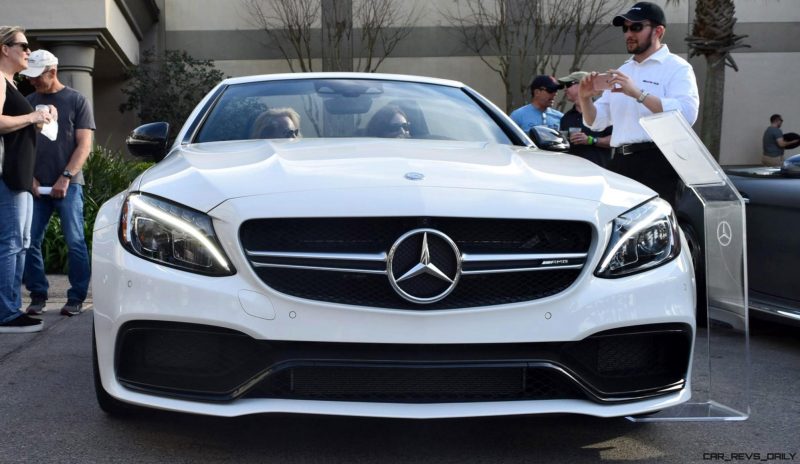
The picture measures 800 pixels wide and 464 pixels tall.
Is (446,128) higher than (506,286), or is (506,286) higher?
(446,128)

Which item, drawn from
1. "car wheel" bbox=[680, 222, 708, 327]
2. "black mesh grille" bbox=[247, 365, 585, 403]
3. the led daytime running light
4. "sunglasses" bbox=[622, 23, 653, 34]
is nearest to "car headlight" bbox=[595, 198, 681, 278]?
"black mesh grille" bbox=[247, 365, 585, 403]

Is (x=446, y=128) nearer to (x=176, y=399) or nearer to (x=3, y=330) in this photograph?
(x=176, y=399)

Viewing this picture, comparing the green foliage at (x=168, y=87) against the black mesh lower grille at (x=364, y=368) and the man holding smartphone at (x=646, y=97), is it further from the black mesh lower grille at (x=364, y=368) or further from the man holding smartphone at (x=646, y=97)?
the black mesh lower grille at (x=364, y=368)

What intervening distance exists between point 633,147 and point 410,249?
9.60ft

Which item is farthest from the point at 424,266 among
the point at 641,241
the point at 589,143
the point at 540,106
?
the point at 540,106

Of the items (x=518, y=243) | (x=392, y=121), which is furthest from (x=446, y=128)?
(x=518, y=243)

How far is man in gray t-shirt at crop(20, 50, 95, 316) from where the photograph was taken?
6.62 m

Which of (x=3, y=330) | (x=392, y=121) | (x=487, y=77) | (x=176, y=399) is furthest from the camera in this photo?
(x=487, y=77)

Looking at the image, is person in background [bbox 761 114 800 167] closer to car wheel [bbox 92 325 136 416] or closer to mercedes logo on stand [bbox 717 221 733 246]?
mercedes logo on stand [bbox 717 221 733 246]

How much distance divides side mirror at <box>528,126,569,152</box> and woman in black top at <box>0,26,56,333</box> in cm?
302

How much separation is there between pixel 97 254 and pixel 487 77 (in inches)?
825

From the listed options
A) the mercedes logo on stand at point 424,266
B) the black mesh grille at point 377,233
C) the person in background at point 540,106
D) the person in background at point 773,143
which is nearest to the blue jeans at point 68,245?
the person in background at point 540,106

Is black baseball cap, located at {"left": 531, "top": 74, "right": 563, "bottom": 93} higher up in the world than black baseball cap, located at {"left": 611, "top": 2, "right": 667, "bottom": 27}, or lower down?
lower down

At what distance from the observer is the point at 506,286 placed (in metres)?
3.16
